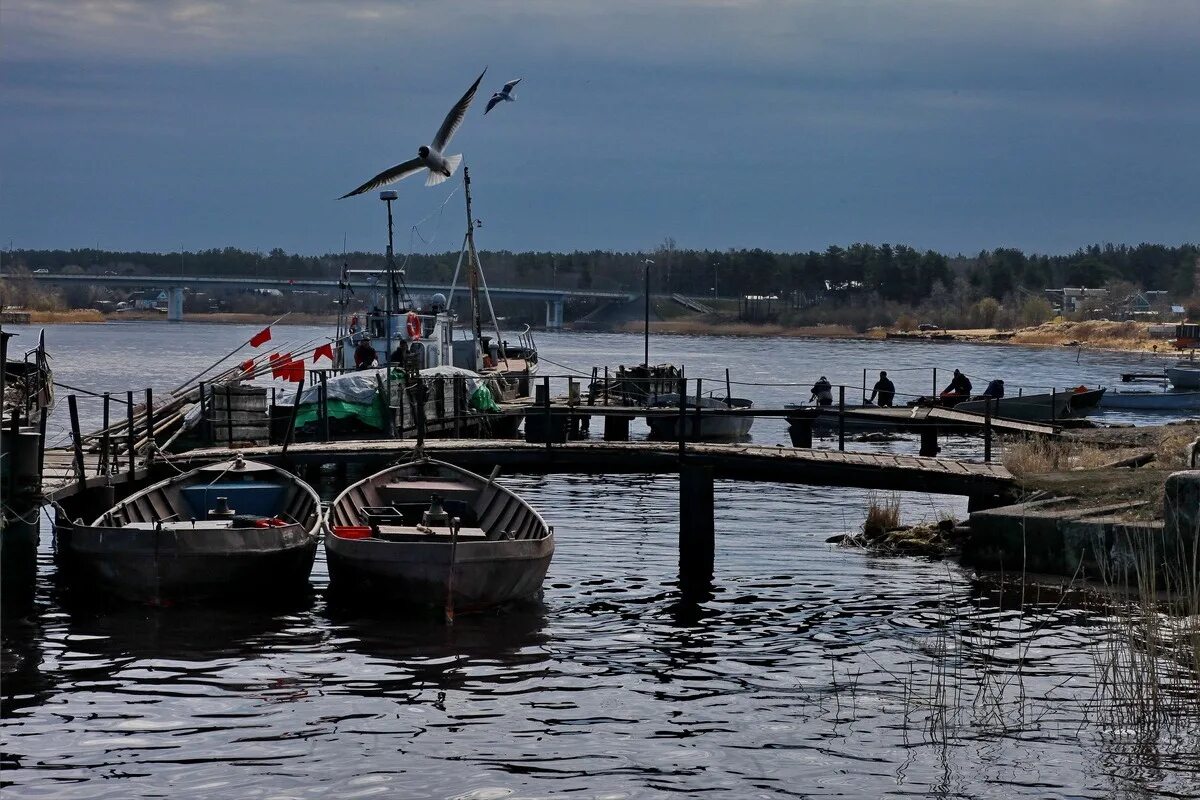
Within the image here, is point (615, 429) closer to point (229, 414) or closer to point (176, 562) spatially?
point (229, 414)

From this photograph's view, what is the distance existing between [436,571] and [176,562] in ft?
11.1

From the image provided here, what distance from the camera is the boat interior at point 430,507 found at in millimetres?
20547

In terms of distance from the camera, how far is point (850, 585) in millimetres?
22203

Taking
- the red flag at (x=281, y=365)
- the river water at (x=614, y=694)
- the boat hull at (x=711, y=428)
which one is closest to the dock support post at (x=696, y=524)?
the river water at (x=614, y=694)

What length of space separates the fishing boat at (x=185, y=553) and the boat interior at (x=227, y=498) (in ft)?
0.13

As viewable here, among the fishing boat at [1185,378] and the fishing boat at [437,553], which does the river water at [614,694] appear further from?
the fishing boat at [1185,378]

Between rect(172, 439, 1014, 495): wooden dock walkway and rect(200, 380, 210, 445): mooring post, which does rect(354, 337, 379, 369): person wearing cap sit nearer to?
rect(200, 380, 210, 445): mooring post

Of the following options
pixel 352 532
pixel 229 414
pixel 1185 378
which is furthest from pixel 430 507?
pixel 1185 378

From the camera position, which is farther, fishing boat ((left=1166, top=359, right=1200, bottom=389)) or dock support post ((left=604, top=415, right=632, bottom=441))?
fishing boat ((left=1166, top=359, right=1200, bottom=389))

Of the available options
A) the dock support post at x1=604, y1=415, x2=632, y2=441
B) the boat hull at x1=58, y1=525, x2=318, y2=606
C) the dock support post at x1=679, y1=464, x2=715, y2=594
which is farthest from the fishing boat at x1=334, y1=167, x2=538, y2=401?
the boat hull at x1=58, y1=525, x2=318, y2=606

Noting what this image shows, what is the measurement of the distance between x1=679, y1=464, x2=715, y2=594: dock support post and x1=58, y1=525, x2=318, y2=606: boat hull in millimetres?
6178

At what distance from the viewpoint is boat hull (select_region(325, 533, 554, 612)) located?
19.0 meters

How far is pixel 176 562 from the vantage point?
63.8ft

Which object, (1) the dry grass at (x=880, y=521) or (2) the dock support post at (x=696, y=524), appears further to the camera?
(1) the dry grass at (x=880, y=521)
